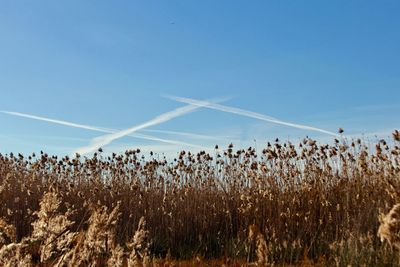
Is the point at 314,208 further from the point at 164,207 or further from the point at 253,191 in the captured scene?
the point at 164,207

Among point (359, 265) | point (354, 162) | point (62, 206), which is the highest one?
point (354, 162)

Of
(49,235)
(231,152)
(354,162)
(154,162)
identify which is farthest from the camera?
(154,162)

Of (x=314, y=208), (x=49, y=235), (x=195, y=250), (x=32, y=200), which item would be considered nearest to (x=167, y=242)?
(x=195, y=250)

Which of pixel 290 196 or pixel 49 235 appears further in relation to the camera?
pixel 290 196

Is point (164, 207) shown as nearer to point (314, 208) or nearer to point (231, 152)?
point (231, 152)

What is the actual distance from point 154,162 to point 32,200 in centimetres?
260

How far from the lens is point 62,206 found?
374 inches

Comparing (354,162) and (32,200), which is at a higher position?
(354,162)

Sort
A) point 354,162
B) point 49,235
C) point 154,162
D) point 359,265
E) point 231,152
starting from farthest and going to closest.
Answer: point 154,162 < point 231,152 < point 354,162 < point 359,265 < point 49,235

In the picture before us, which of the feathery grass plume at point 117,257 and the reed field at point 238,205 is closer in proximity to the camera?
the feathery grass plume at point 117,257

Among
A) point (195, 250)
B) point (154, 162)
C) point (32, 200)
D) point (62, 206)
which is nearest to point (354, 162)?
point (195, 250)

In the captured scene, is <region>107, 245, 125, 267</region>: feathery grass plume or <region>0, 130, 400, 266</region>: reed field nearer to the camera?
<region>107, 245, 125, 267</region>: feathery grass plume

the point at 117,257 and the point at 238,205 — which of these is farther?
the point at 238,205

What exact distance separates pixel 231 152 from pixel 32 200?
165 inches
